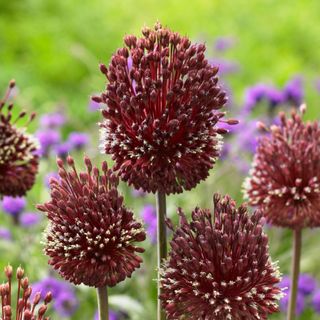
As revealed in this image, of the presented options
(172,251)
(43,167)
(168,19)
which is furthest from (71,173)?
(168,19)

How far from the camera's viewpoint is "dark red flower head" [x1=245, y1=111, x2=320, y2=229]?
157 cm

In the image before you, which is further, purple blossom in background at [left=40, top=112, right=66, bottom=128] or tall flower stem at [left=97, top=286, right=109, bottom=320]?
purple blossom in background at [left=40, top=112, right=66, bottom=128]

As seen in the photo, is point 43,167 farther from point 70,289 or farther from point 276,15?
point 276,15

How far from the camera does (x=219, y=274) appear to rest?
1.22 m

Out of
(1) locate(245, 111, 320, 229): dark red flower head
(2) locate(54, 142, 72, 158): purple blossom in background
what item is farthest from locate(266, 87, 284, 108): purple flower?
(1) locate(245, 111, 320, 229): dark red flower head

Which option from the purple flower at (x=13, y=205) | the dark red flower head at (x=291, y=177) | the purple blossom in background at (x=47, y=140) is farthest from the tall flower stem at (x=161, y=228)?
the purple blossom in background at (x=47, y=140)

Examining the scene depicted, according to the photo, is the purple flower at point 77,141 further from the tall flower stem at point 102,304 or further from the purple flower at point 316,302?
the tall flower stem at point 102,304

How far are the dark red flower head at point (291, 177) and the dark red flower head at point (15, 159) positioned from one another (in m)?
0.50

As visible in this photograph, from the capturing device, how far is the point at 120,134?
126cm

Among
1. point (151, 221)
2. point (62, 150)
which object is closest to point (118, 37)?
point (62, 150)

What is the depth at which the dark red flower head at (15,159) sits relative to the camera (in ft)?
5.32

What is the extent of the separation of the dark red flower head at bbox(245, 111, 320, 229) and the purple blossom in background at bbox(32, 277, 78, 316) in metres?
1.05

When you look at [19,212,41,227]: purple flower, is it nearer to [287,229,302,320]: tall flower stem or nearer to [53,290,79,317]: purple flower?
[53,290,79,317]: purple flower

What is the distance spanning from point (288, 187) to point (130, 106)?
1.65 ft
